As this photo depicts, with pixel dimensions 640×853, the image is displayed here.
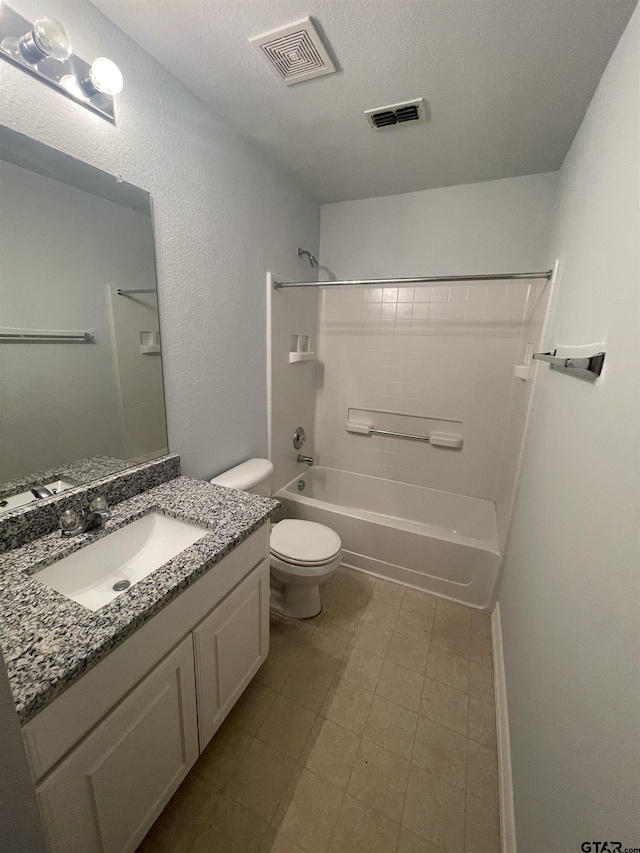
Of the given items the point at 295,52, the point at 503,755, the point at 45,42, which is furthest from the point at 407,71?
the point at 503,755

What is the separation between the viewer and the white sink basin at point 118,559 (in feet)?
3.16

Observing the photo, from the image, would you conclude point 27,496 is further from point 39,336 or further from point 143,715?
point 143,715

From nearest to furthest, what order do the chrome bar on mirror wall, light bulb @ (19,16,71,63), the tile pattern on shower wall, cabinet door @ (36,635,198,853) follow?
cabinet door @ (36,635,198,853)
light bulb @ (19,16,71,63)
the chrome bar on mirror wall
the tile pattern on shower wall

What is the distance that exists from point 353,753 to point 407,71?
2.50 meters

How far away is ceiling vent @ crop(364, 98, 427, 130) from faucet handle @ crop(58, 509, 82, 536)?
189 centimetres

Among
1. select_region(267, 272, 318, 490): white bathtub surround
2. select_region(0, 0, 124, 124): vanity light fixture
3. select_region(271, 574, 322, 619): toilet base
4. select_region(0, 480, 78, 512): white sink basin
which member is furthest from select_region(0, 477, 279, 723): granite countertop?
select_region(0, 0, 124, 124): vanity light fixture

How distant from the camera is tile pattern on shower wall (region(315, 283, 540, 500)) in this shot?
2168mm

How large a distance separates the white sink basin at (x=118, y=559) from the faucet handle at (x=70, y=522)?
0.07 meters

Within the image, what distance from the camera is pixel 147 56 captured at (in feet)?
3.81

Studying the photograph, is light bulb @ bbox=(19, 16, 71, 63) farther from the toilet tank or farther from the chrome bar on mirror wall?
the toilet tank

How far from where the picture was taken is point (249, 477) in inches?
68.7

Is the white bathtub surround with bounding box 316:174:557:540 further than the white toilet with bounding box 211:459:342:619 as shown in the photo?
Yes

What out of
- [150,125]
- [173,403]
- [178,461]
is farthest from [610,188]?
[178,461]

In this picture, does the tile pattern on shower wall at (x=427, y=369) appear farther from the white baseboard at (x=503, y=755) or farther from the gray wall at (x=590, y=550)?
the white baseboard at (x=503, y=755)
